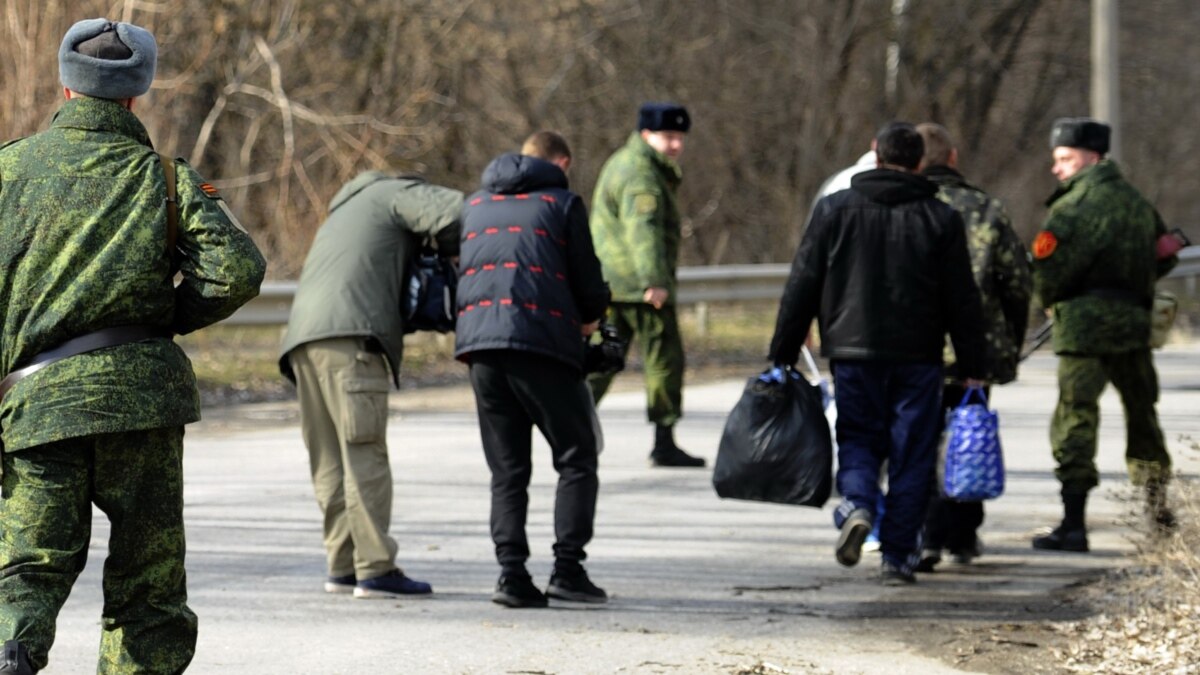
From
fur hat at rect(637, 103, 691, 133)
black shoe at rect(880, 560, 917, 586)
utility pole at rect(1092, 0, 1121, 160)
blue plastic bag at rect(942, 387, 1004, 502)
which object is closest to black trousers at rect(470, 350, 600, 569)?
black shoe at rect(880, 560, 917, 586)

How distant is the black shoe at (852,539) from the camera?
7184mm

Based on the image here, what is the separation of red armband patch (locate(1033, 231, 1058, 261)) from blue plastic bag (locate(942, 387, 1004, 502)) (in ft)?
3.98

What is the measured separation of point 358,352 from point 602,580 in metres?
1.41

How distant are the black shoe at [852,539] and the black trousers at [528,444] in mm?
943

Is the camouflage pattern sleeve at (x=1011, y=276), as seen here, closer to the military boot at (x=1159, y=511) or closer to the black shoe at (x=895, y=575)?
the military boot at (x=1159, y=511)

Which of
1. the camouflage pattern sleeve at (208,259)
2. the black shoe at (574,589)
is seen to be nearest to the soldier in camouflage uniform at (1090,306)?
the black shoe at (574,589)

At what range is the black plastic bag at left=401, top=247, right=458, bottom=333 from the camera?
7215 mm

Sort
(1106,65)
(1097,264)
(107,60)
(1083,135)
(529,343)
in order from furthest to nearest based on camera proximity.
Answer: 1. (1106,65)
2. (1083,135)
3. (1097,264)
4. (529,343)
5. (107,60)

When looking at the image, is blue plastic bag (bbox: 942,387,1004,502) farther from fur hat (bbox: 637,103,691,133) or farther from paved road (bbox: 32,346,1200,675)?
fur hat (bbox: 637,103,691,133)

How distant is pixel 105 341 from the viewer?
4.61 m

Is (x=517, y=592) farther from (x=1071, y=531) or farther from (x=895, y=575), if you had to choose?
(x=1071, y=531)

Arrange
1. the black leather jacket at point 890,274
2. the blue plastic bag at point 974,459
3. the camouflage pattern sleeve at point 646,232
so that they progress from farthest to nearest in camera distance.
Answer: the camouflage pattern sleeve at point 646,232
the blue plastic bag at point 974,459
the black leather jacket at point 890,274

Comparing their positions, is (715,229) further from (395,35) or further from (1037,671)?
(1037,671)

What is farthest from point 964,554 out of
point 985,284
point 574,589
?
point 574,589
